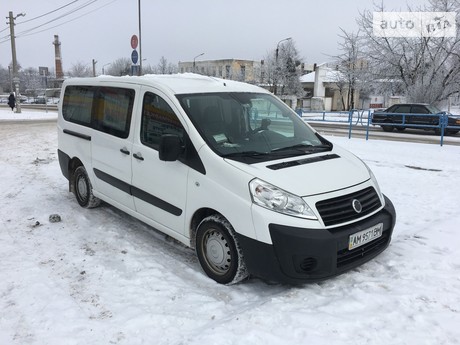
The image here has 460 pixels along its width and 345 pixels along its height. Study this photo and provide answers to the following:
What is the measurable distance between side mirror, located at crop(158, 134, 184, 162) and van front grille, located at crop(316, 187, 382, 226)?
139 cm

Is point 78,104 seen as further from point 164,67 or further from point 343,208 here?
point 164,67

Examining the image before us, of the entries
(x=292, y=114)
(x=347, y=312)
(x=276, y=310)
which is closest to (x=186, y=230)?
(x=276, y=310)

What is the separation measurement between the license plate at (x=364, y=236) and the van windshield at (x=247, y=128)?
0.98 metres

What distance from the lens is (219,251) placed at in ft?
12.3

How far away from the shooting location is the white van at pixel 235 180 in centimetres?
334

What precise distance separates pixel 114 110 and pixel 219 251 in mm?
2367

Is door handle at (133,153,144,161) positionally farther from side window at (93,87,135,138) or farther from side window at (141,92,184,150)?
side window at (93,87,135,138)

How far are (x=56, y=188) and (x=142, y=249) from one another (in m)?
3.48

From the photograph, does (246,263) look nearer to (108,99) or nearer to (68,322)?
(68,322)

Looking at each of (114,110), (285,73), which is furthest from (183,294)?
(285,73)

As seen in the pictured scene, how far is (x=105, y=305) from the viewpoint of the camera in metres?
3.40

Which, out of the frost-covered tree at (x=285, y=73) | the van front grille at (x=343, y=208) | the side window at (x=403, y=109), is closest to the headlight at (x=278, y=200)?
the van front grille at (x=343, y=208)

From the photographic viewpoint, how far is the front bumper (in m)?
3.26

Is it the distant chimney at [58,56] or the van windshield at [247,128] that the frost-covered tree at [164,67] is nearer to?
the distant chimney at [58,56]
